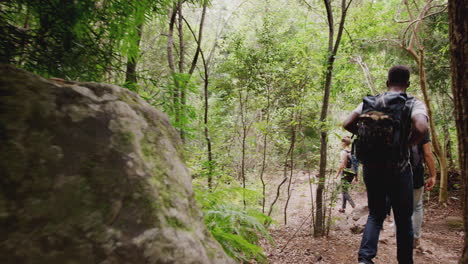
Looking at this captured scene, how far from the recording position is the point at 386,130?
224cm

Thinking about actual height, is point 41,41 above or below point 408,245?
above

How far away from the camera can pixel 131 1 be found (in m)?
2.22

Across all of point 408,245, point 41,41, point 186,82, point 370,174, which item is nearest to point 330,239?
point 408,245

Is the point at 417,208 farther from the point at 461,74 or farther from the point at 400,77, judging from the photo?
the point at 461,74

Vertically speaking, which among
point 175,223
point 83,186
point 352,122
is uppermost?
point 352,122

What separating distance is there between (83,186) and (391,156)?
2550mm

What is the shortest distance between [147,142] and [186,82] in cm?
147

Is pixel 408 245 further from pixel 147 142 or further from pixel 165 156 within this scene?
pixel 147 142

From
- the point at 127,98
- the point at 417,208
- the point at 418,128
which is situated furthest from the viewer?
the point at 417,208

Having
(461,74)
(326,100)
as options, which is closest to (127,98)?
(461,74)

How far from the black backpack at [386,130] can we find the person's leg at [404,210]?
7.1 inches

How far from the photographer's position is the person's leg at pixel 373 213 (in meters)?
2.36

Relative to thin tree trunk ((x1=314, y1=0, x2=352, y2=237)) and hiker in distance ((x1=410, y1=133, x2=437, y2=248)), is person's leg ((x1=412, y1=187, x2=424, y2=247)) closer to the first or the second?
hiker in distance ((x1=410, y1=133, x2=437, y2=248))

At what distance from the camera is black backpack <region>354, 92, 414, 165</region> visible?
2258 mm
